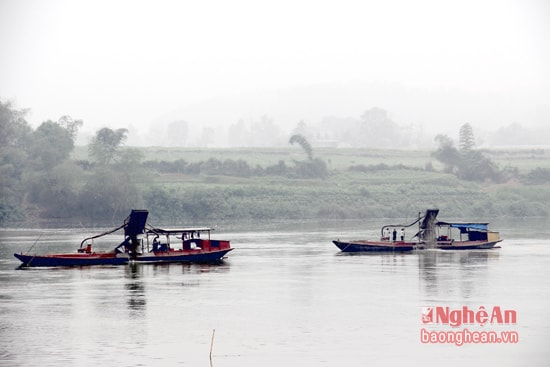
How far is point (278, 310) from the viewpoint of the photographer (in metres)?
50.7

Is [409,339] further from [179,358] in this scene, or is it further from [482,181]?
[482,181]

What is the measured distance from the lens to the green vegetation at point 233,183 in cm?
14288

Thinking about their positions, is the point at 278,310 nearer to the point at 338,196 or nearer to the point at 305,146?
the point at 338,196

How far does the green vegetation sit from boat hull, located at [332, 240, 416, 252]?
203 ft

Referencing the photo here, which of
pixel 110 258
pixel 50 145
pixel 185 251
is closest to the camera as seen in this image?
pixel 110 258

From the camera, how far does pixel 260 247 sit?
3632 inches

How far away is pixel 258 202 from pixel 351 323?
349 ft

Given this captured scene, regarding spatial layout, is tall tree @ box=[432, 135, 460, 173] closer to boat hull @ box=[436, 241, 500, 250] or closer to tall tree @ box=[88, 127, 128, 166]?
tall tree @ box=[88, 127, 128, 166]

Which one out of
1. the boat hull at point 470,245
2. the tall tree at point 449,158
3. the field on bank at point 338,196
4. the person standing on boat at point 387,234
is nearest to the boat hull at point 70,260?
the person standing on boat at point 387,234

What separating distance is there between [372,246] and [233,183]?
3093 inches

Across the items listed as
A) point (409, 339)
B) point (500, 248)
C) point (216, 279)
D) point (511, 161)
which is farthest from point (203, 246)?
point (511, 161)

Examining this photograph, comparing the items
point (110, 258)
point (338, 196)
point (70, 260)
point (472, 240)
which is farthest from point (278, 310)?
point (338, 196)

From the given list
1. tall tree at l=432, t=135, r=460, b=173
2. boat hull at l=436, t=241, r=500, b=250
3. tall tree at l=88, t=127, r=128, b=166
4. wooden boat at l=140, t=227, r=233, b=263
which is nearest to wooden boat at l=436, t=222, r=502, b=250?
boat hull at l=436, t=241, r=500, b=250

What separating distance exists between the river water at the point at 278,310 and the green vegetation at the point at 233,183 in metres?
62.6
